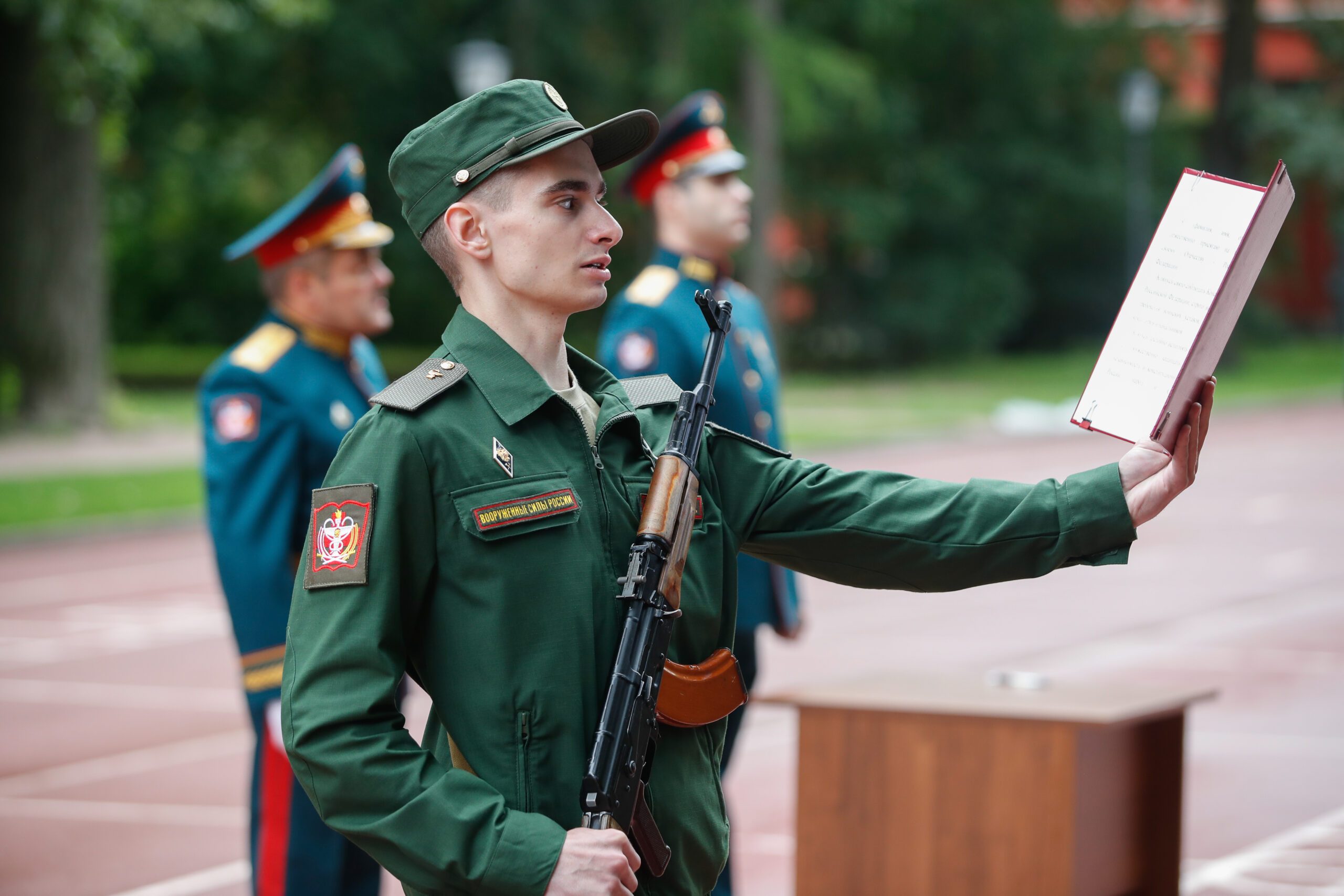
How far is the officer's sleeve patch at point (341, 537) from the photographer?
2166 mm

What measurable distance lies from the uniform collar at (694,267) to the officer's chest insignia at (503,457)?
8.44ft

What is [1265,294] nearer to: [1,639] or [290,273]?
[1,639]

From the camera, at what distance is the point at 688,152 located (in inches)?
192

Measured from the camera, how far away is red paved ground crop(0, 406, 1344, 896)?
579cm

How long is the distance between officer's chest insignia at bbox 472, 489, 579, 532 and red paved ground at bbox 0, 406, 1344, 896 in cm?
340

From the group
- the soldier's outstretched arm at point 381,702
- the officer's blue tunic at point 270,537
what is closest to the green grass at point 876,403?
the officer's blue tunic at point 270,537

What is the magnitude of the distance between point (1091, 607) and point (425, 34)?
25.2m

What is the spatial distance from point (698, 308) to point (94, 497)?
12307 millimetres

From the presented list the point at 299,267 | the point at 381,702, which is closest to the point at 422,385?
the point at 381,702

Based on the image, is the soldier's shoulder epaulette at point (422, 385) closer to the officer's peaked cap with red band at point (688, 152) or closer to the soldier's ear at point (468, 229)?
the soldier's ear at point (468, 229)

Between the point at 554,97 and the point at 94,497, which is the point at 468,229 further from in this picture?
the point at 94,497

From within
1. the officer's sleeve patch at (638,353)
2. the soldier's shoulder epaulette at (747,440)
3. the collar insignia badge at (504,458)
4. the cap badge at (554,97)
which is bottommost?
the collar insignia badge at (504,458)

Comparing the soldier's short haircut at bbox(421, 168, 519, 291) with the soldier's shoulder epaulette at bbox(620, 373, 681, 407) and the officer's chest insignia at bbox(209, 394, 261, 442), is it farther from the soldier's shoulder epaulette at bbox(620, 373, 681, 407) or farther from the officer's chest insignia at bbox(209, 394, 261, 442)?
the officer's chest insignia at bbox(209, 394, 261, 442)

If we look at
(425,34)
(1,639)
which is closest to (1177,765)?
(1,639)
